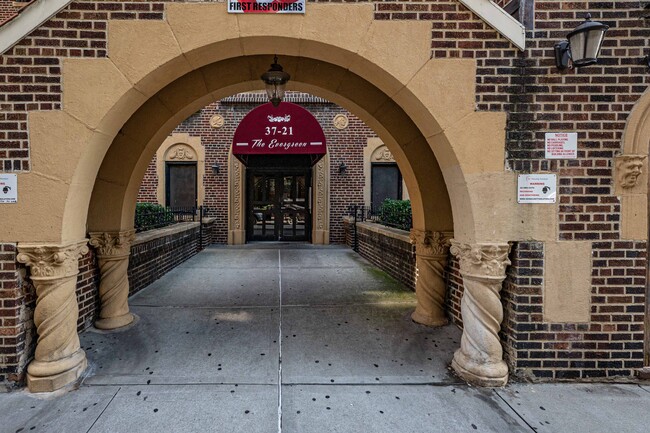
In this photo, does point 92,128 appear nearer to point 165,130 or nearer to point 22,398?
point 165,130

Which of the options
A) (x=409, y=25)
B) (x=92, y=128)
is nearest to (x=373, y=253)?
(x=409, y=25)

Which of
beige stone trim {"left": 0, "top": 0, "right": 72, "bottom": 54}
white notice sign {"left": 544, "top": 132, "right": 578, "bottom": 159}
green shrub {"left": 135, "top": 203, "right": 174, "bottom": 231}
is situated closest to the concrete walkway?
green shrub {"left": 135, "top": 203, "right": 174, "bottom": 231}

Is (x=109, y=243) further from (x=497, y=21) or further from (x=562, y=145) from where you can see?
(x=562, y=145)

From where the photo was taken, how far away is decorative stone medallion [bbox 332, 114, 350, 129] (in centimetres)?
1246

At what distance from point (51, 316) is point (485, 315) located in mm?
4195

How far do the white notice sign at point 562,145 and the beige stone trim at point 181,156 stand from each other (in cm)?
1111

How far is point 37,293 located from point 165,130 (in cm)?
268

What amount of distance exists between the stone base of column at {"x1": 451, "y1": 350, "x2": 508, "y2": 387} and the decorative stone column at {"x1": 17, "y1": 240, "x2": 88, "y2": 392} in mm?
3828

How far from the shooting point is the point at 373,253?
29.8ft

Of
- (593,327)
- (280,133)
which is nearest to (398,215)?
(280,133)

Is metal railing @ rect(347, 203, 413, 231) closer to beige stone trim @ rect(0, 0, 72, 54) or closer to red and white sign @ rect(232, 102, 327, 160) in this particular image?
red and white sign @ rect(232, 102, 327, 160)

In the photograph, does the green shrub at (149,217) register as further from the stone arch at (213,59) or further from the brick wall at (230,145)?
the stone arch at (213,59)

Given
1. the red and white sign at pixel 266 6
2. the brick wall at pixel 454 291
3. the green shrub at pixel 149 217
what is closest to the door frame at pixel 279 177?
the green shrub at pixel 149 217

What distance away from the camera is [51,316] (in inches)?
127
